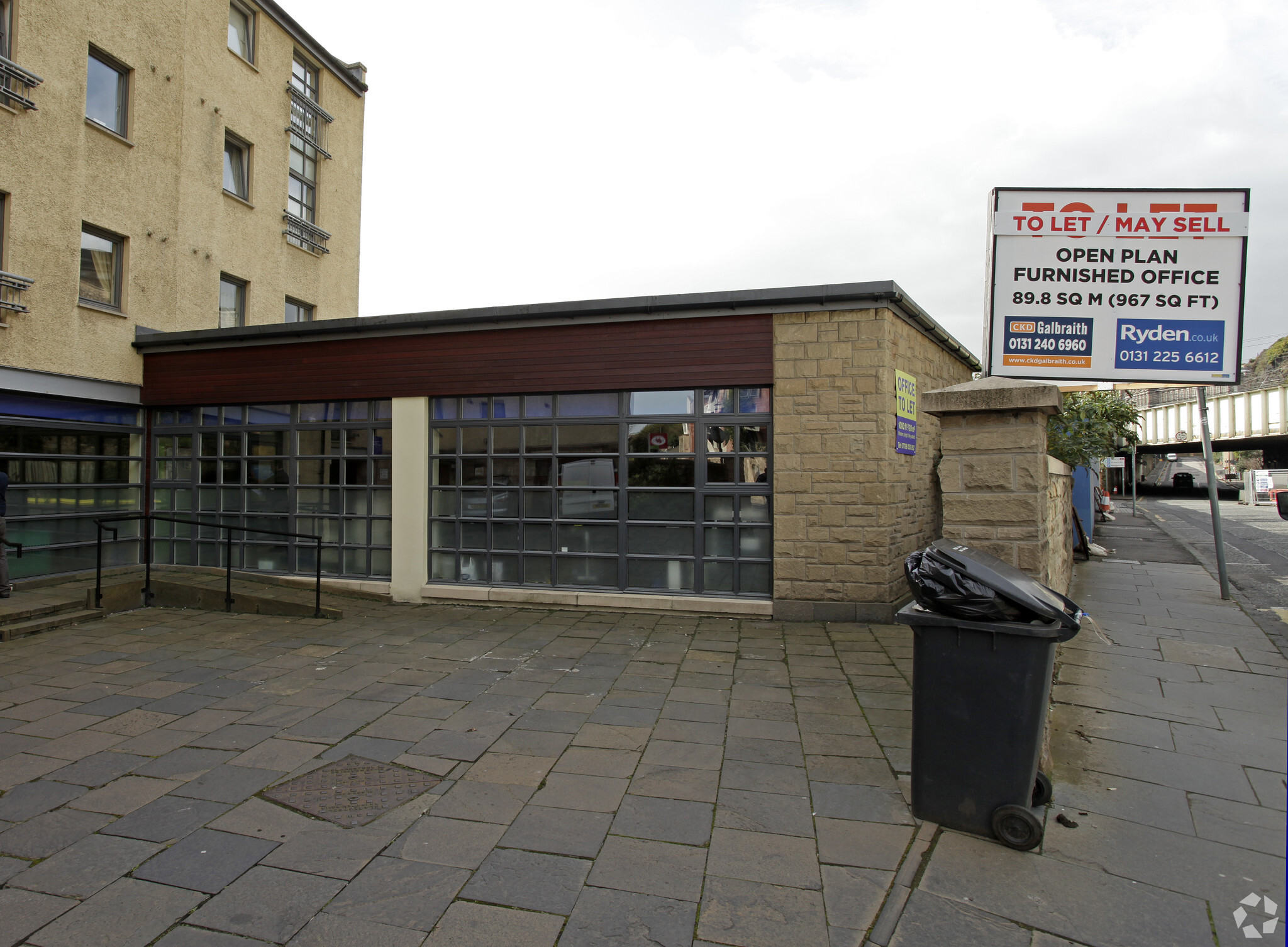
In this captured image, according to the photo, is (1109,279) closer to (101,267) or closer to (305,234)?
(101,267)

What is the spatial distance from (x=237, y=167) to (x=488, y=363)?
860 cm

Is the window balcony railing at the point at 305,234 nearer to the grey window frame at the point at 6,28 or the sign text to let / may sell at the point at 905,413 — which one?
the grey window frame at the point at 6,28

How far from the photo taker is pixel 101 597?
8.50 metres

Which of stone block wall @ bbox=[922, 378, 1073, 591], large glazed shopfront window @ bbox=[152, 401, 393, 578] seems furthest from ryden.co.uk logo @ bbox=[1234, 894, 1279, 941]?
large glazed shopfront window @ bbox=[152, 401, 393, 578]

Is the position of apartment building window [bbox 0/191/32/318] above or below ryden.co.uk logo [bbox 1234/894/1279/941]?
above

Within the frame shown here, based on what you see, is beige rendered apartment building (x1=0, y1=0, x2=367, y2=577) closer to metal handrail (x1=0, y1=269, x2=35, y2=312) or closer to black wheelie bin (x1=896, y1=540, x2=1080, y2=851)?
metal handrail (x1=0, y1=269, x2=35, y2=312)

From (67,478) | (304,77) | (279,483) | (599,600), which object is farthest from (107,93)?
(599,600)

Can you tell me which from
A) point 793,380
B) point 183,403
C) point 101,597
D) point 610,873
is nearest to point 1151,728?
point 610,873

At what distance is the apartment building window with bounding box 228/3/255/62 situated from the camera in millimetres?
13531

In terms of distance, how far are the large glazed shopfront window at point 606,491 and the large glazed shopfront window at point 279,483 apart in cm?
96

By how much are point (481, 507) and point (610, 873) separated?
6.57 m

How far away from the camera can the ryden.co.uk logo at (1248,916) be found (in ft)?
8.16

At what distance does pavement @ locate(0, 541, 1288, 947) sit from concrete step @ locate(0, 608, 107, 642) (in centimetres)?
98

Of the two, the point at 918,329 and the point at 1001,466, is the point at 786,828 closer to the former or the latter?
the point at 1001,466
